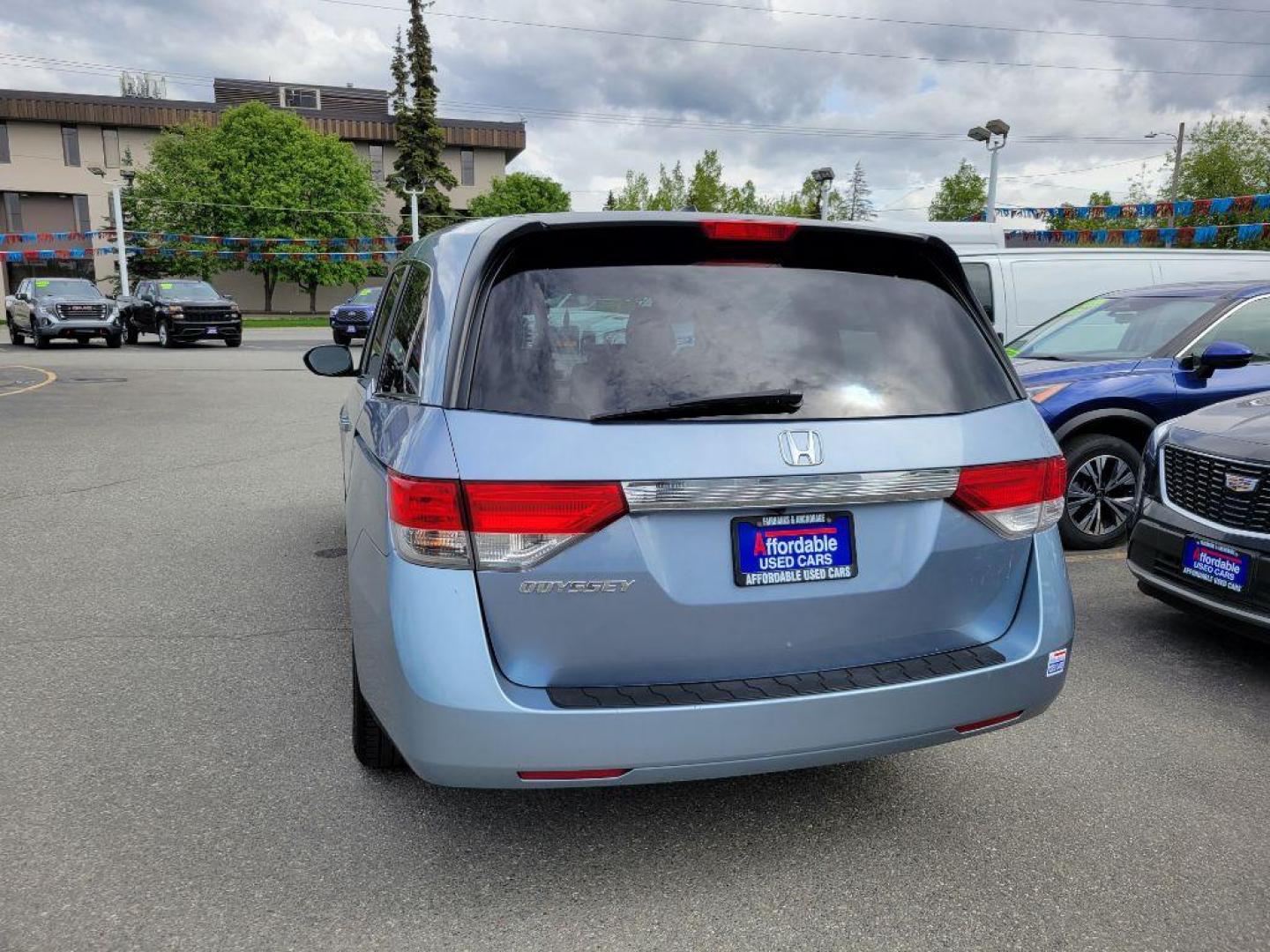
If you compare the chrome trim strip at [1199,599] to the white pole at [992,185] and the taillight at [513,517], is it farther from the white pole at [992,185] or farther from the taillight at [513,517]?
the white pole at [992,185]

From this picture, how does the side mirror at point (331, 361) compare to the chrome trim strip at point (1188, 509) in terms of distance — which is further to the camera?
the side mirror at point (331, 361)

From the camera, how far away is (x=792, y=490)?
243cm

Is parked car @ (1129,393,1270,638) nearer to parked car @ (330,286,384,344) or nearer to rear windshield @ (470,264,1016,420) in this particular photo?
rear windshield @ (470,264,1016,420)

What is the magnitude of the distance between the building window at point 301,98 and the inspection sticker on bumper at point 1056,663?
79.1m

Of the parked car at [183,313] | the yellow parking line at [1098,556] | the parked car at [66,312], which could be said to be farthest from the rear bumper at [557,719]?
the parked car at [66,312]

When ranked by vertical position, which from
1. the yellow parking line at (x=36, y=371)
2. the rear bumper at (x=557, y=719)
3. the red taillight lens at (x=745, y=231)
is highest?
the red taillight lens at (x=745, y=231)

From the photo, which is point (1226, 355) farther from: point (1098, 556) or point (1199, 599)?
point (1199, 599)

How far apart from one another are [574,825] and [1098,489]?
4.76 meters

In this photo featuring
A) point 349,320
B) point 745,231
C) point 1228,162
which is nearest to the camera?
point 745,231

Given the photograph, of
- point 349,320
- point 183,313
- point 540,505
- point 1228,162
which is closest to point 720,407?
point 540,505

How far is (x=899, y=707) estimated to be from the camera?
8.39 feet

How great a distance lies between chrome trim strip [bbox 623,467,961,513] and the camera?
234 cm

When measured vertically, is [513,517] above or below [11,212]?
below

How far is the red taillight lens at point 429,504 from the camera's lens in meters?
2.32
